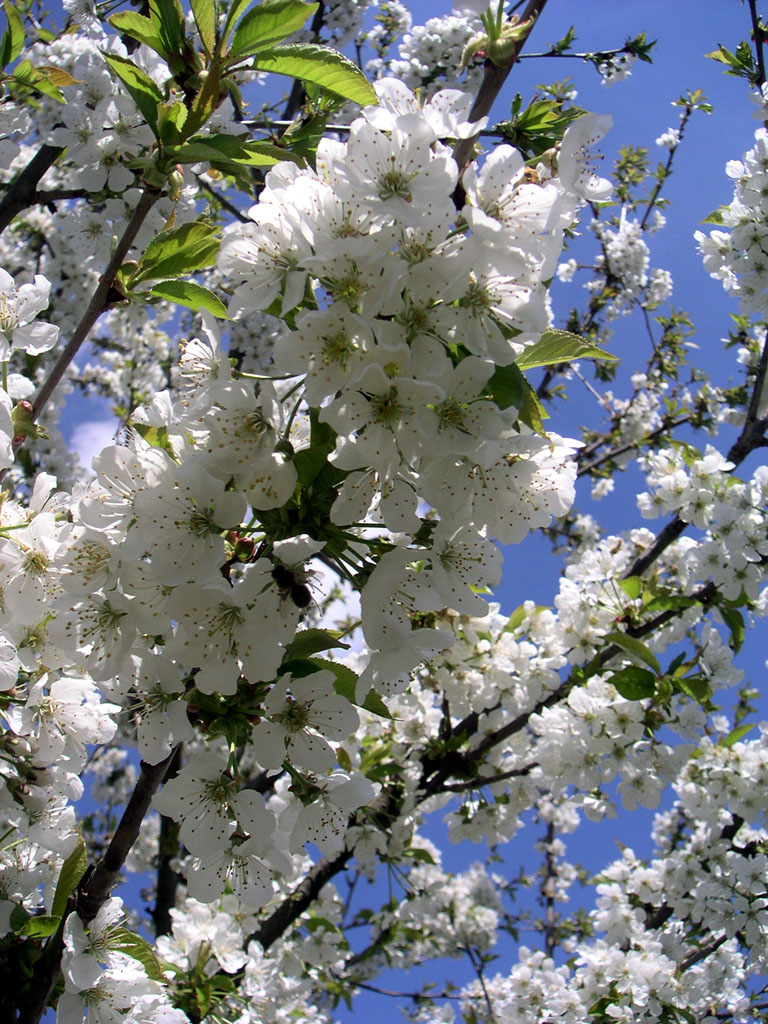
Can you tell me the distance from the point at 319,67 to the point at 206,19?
0.73 ft

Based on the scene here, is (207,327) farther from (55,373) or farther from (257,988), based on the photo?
(257,988)

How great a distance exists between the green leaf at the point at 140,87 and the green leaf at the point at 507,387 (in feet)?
2.82

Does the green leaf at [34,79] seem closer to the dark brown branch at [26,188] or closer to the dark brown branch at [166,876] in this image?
the dark brown branch at [26,188]

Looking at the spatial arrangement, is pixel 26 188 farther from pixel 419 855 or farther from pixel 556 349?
pixel 419 855

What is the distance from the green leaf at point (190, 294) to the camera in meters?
1.52

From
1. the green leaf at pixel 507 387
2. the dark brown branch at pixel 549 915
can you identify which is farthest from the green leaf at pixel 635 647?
the dark brown branch at pixel 549 915

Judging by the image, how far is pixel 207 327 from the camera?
1.27 m

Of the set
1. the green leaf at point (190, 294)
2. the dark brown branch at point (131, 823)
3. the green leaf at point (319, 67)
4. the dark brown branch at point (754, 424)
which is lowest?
the dark brown branch at point (131, 823)

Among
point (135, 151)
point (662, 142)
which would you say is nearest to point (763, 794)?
point (135, 151)

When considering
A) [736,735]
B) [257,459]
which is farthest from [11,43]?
[736,735]

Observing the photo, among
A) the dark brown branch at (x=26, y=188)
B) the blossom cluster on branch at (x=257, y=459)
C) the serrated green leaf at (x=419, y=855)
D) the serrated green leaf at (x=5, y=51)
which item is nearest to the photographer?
the blossom cluster on branch at (x=257, y=459)

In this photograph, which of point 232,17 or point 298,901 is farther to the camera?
point 298,901

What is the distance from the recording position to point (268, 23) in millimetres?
1375

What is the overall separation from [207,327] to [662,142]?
7608mm
